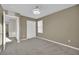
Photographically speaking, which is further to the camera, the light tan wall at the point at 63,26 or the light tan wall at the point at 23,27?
the light tan wall at the point at 63,26

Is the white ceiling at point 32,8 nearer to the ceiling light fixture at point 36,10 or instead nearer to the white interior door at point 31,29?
the ceiling light fixture at point 36,10

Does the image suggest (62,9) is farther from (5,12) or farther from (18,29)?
(5,12)

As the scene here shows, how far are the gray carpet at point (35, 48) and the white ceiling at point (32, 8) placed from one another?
28.7 inches

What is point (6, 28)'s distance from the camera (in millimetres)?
2461

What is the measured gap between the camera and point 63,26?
2820 mm

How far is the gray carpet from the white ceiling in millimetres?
729

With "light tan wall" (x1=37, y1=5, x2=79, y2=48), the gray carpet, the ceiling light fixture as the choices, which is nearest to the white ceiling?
the ceiling light fixture

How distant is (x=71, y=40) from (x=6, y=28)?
178 cm

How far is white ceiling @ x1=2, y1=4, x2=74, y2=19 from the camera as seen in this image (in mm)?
2420

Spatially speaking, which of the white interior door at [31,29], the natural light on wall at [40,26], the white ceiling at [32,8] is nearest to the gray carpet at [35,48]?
the white interior door at [31,29]

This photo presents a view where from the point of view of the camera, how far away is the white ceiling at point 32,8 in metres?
2.42

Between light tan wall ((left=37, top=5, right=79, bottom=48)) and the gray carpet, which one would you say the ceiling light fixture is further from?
the gray carpet

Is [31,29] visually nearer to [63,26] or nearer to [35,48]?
[35,48]

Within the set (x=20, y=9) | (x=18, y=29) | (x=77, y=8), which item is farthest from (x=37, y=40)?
(x=77, y=8)
